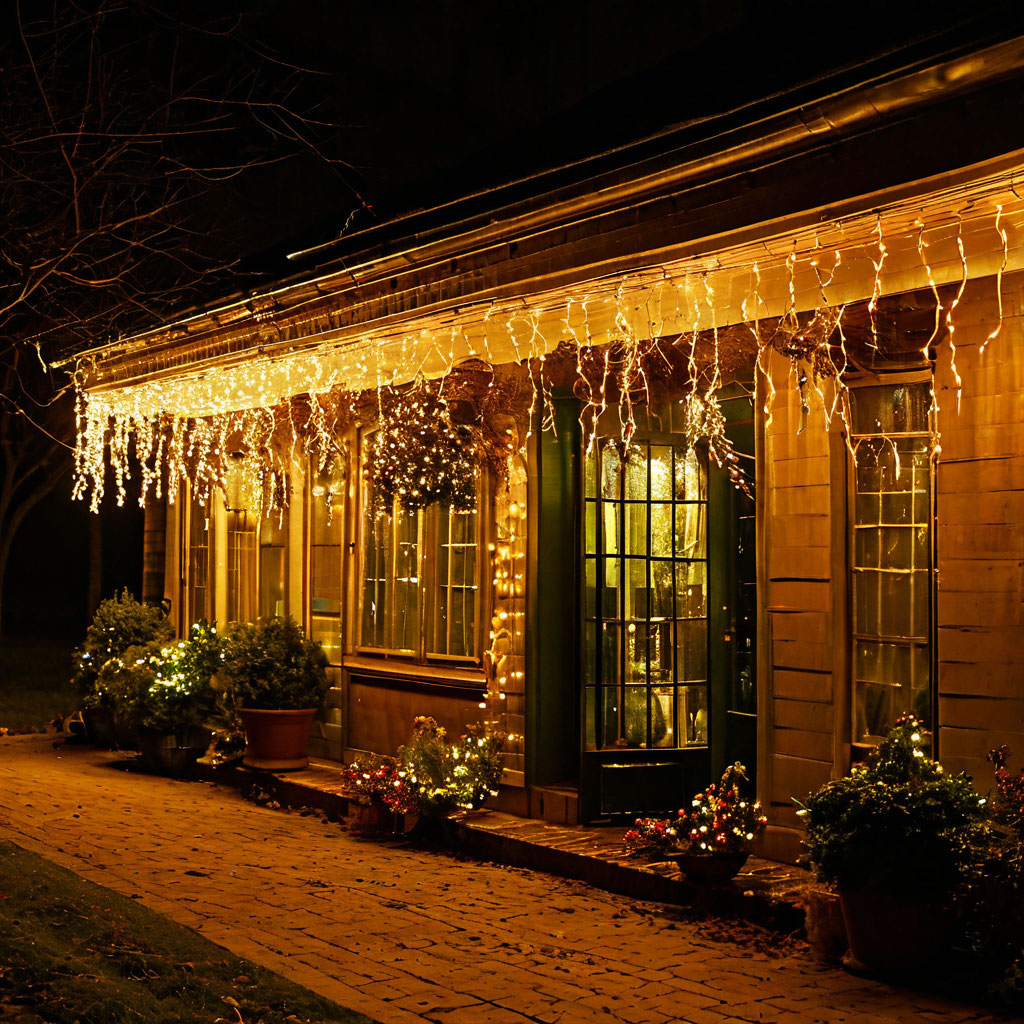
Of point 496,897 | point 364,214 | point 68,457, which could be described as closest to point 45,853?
point 496,897

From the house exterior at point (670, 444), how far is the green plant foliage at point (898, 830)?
2.73 feet

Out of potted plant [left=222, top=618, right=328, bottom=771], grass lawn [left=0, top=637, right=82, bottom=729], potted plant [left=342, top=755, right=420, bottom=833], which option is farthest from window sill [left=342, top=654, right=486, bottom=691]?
grass lawn [left=0, top=637, right=82, bottom=729]

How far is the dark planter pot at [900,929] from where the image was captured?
5348mm

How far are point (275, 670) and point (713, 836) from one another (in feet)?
16.2

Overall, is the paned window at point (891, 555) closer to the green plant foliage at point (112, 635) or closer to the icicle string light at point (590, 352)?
the icicle string light at point (590, 352)

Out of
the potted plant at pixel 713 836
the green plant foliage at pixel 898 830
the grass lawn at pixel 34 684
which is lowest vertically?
the grass lawn at pixel 34 684

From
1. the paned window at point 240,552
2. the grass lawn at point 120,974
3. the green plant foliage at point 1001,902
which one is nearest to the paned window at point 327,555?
the paned window at point 240,552

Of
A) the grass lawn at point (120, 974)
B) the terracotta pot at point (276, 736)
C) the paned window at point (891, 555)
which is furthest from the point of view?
the terracotta pot at point (276, 736)

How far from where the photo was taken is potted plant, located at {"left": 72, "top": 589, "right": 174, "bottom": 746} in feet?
42.3

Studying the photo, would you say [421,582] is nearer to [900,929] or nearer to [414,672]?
[414,672]

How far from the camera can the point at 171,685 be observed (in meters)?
11.4

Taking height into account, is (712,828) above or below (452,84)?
below

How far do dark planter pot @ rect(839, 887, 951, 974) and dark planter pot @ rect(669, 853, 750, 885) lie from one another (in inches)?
46.7

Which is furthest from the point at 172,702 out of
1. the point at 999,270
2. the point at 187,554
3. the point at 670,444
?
the point at 999,270
